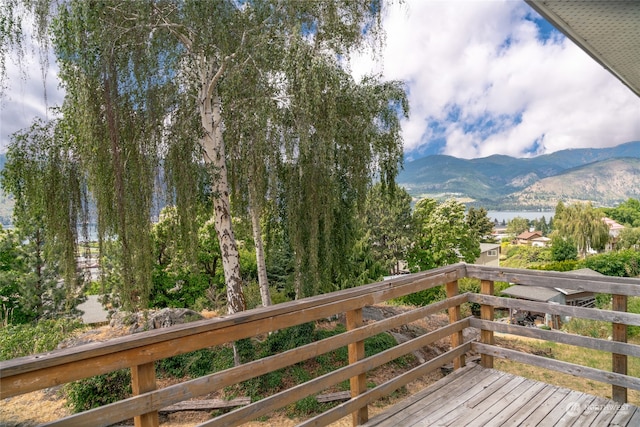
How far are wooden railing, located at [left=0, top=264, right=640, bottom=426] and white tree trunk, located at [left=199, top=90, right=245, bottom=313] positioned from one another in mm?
4304

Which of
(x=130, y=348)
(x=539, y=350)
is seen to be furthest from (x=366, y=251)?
(x=130, y=348)

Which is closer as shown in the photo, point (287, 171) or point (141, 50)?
point (141, 50)

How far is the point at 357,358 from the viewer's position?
225 centimetres

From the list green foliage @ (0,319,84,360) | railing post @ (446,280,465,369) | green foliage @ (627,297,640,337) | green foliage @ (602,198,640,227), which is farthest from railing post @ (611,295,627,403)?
green foliage @ (602,198,640,227)

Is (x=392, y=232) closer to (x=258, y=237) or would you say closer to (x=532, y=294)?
(x=532, y=294)

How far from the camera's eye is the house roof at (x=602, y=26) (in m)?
1.12

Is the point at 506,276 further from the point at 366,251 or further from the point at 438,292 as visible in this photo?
the point at 438,292

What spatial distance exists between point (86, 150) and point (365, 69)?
471 cm

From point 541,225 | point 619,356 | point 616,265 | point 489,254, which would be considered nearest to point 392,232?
point 489,254

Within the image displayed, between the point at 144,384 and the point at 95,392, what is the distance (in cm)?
578

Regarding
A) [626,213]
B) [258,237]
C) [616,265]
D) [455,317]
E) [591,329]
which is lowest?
[616,265]

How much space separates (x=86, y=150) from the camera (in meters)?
4.55

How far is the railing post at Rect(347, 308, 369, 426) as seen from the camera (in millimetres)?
2199

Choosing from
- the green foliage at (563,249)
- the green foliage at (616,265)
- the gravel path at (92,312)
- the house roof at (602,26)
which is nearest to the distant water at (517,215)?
the green foliage at (563,249)
